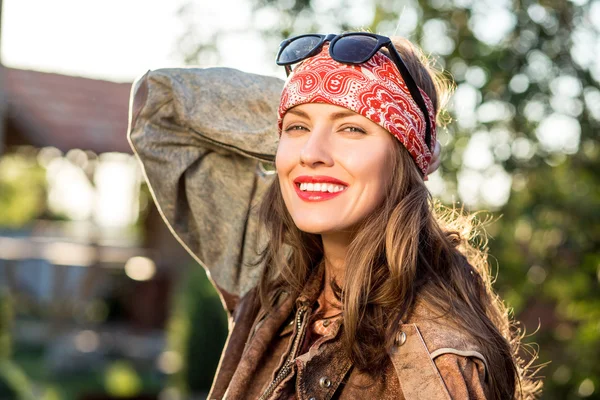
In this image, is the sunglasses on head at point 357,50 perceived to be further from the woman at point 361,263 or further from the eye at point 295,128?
the eye at point 295,128

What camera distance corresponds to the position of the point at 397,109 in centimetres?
213

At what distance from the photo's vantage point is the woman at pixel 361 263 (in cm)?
197

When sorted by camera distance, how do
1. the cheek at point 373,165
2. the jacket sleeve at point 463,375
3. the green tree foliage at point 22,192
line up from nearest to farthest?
1. the jacket sleeve at point 463,375
2. the cheek at point 373,165
3. the green tree foliage at point 22,192

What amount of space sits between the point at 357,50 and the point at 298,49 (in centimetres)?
21

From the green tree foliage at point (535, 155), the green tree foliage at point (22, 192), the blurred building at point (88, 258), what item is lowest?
the green tree foliage at point (22, 192)

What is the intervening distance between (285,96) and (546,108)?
7.69ft

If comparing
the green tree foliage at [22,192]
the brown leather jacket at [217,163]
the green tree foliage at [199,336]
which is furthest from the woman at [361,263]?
the green tree foliage at [22,192]

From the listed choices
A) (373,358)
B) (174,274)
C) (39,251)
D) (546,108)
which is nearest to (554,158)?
(546,108)

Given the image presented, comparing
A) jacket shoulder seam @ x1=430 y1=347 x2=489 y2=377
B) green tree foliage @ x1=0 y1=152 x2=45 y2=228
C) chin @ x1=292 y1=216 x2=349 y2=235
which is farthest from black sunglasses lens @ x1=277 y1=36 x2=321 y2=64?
green tree foliage @ x1=0 y1=152 x2=45 y2=228

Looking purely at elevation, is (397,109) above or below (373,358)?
above

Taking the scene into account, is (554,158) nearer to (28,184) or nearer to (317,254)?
(317,254)

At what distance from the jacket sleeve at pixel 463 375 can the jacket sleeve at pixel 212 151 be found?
3.09ft

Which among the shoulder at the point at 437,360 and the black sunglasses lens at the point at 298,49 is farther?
the black sunglasses lens at the point at 298,49

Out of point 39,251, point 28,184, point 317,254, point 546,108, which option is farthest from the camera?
point 28,184
